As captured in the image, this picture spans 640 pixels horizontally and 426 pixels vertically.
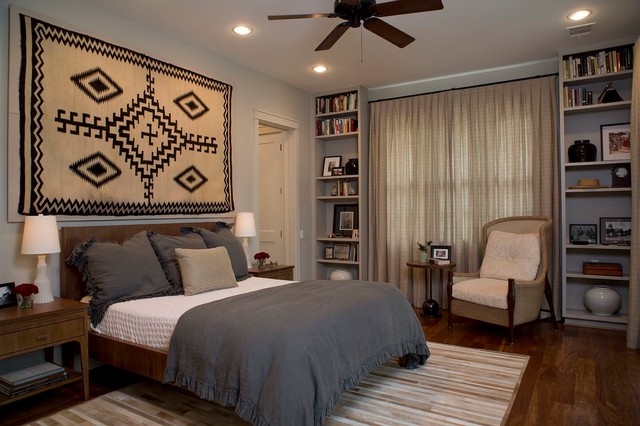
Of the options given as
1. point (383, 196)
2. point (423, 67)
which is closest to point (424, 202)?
point (383, 196)

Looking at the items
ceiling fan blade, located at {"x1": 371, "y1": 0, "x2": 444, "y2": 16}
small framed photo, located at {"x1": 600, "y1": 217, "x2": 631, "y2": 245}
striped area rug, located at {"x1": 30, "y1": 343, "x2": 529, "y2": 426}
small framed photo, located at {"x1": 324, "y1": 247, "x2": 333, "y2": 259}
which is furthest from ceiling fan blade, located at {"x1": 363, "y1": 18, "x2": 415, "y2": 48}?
small framed photo, located at {"x1": 324, "y1": 247, "x2": 333, "y2": 259}

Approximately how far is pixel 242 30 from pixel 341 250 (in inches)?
123

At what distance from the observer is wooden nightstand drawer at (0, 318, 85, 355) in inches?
92.5

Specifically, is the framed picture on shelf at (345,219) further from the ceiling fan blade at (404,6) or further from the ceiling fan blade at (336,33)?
the ceiling fan blade at (404,6)

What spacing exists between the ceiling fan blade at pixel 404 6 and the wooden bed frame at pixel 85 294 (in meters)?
2.48

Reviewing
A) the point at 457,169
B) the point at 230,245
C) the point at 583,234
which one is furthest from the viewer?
the point at 457,169

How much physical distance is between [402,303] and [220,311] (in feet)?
4.45

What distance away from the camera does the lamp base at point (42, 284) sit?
108 inches

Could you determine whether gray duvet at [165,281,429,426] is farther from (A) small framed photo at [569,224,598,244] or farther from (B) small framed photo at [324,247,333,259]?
(B) small framed photo at [324,247,333,259]

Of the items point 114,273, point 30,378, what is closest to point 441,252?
point 114,273

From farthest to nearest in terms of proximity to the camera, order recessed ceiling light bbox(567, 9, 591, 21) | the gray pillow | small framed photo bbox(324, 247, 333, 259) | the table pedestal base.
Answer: small framed photo bbox(324, 247, 333, 259) → the table pedestal base → recessed ceiling light bbox(567, 9, 591, 21) → the gray pillow

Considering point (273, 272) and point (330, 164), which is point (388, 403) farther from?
point (330, 164)

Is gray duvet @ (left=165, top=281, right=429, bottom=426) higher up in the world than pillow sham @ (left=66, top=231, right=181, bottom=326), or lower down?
lower down

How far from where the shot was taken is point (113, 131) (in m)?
3.40
